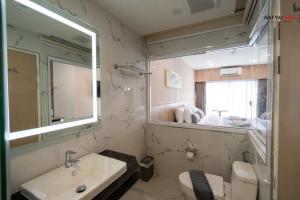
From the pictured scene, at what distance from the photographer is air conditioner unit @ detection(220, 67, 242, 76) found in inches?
171

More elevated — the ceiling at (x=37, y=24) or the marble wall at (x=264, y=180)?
the ceiling at (x=37, y=24)

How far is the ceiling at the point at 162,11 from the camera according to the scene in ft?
4.95

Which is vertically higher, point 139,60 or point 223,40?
point 223,40

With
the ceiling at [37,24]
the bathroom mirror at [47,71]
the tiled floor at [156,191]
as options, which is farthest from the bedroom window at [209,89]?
the ceiling at [37,24]

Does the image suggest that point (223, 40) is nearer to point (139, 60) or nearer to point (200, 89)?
point (139, 60)

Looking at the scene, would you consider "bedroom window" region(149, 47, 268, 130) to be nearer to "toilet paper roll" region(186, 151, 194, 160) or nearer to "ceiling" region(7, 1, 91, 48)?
"toilet paper roll" region(186, 151, 194, 160)

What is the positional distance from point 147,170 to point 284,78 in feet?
6.71

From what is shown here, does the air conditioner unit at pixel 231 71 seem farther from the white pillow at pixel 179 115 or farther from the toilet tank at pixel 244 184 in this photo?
the toilet tank at pixel 244 184

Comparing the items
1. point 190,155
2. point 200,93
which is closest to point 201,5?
point 190,155

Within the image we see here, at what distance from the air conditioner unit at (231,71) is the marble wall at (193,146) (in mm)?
3212

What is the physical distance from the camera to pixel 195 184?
60.0 inches

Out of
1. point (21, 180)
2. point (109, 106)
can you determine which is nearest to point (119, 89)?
point (109, 106)

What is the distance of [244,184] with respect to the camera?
127 cm

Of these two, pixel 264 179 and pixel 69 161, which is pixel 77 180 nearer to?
pixel 69 161
